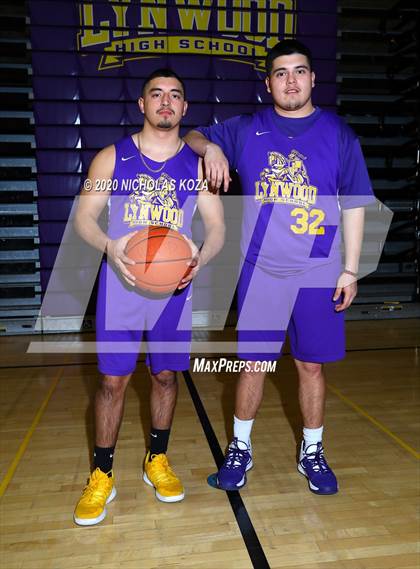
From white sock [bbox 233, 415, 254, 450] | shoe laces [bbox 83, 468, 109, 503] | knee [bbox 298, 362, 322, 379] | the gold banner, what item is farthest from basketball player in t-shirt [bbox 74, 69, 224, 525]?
the gold banner

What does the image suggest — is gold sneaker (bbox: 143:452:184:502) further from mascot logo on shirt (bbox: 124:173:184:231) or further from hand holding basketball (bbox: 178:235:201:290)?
mascot logo on shirt (bbox: 124:173:184:231)

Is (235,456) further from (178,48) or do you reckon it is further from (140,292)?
(178,48)

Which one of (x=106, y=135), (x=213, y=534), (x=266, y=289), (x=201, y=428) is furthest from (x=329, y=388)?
(x=106, y=135)

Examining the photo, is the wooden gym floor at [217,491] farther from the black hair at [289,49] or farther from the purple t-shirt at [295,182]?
the black hair at [289,49]

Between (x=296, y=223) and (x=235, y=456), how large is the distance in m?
1.04

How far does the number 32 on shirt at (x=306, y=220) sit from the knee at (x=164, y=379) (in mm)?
780

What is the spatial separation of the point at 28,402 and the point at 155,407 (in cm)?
150

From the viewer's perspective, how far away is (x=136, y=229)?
1971 mm

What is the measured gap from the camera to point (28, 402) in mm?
3314

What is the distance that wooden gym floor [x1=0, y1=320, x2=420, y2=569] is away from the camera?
1.74m

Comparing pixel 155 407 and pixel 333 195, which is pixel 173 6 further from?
pixel 155 407

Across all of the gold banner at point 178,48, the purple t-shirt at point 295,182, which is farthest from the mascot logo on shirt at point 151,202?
the gold banner at point 178,48

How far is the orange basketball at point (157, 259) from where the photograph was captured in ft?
6.04

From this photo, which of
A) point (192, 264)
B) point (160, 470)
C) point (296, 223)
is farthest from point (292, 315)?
point (160, 470)
